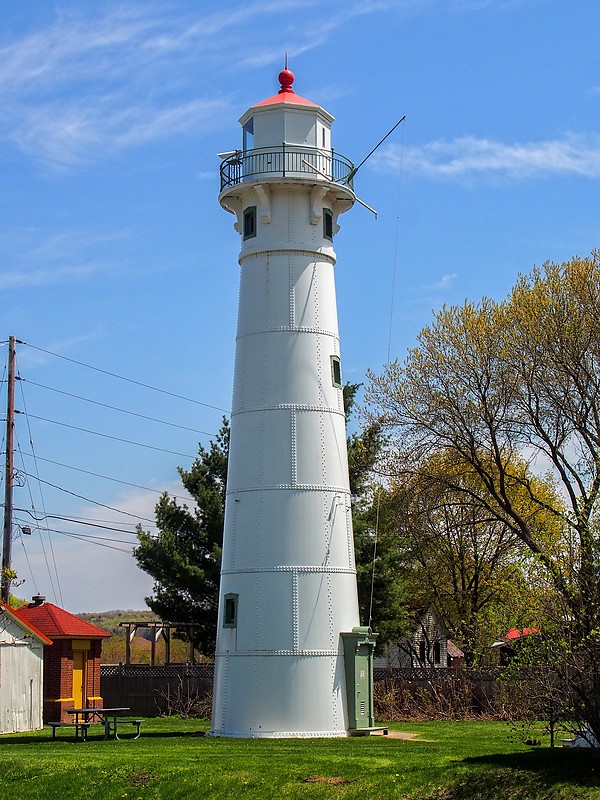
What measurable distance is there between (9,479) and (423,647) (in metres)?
22.2

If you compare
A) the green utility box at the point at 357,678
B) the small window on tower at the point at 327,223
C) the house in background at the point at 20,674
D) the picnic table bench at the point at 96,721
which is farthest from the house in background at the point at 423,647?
the small window on tower at the point at 327,223

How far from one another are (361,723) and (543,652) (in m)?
8.25

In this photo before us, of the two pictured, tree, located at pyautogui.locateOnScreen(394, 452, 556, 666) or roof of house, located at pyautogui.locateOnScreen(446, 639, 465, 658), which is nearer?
tree, located at pyautogui.locateOnScreen(394, 452, 556, 666)

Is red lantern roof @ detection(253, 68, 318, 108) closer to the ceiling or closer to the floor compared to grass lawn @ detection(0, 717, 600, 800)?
closer to the ceiling

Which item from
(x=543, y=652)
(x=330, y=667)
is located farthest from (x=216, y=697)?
(x=543, y=652)

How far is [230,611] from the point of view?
24.2m

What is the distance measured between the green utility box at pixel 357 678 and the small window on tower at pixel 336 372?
5.34 m

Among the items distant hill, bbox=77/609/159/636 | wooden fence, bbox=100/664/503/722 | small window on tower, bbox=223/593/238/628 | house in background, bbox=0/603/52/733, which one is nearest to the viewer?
small window on tower, bbox=223/593/238/628

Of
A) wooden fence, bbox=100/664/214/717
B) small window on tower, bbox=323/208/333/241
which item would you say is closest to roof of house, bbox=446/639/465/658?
wooden fence, bbox=100/664/214/717

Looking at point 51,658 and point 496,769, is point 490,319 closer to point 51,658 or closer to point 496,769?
point 51,658

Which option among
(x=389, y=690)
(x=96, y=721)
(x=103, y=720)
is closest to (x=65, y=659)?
(x=96, y=721)

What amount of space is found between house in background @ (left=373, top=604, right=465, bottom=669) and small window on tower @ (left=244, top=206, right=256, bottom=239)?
24.1 m

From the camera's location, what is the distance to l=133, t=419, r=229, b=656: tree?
122ft

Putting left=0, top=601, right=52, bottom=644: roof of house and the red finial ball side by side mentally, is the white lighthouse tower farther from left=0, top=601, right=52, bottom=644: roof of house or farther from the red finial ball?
left=0, top=601, right=52, bottom=644: roof of house
